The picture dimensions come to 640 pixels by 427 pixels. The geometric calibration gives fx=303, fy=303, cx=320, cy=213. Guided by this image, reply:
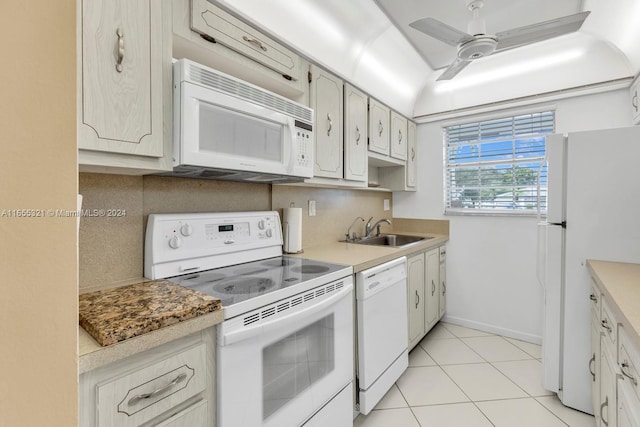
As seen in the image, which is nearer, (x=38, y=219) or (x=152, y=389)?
(x=38, y=219)

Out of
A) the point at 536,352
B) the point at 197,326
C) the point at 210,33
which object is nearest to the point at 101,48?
the point at 210,33

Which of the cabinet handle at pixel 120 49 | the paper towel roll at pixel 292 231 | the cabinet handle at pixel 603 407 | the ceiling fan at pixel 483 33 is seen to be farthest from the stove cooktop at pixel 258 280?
the ceiling fan at pixel 483 33

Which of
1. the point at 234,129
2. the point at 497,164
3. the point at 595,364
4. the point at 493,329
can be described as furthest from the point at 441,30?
the point at 493,329

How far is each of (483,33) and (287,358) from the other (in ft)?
6.36

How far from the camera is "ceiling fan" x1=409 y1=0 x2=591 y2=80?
1.50 m

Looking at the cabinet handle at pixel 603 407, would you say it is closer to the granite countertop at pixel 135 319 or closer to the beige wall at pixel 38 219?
the granite countertop at pixel 135 319

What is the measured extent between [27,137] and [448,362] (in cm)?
275

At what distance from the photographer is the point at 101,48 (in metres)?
0.98

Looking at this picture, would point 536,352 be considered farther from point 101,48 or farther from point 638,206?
point 101,48

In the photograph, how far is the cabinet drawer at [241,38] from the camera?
1261mm

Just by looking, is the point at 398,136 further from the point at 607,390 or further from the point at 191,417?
the point at 191,417

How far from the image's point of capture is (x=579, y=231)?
1.75m

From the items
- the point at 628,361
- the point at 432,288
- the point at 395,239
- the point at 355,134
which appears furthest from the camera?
the point at 395,239

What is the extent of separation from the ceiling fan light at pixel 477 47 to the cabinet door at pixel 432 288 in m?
1.56
